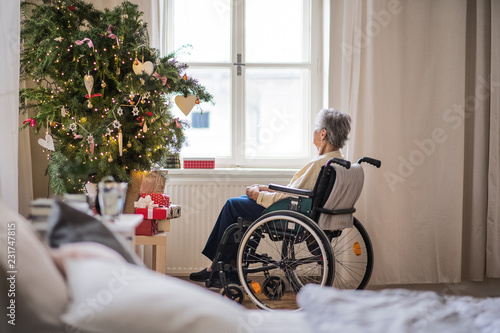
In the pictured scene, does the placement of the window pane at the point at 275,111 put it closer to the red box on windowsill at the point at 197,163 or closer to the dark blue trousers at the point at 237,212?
the red box on windowsill at the point at 197,163

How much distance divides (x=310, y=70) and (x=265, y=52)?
360mm

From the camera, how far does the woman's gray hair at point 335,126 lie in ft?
9.34

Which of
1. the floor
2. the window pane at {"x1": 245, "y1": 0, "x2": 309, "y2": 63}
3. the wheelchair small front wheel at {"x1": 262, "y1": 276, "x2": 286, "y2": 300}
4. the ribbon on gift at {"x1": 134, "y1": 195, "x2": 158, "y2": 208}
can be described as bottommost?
the floor

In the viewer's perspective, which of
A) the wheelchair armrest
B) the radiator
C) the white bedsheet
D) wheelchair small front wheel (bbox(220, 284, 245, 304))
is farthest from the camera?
the radiator

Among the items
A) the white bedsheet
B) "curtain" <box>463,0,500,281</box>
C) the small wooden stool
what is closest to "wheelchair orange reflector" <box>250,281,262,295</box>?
the small wooden stool

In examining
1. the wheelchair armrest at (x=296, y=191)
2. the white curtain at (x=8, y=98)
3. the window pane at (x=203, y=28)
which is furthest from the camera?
the window pane at (x=203, y=28)

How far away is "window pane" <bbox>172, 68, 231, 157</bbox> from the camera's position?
3.63m

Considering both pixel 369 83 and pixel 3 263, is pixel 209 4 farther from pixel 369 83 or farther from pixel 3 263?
pixel 3 263

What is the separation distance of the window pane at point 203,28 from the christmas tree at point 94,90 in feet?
3.20

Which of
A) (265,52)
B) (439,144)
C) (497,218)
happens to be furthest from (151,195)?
(497,218)

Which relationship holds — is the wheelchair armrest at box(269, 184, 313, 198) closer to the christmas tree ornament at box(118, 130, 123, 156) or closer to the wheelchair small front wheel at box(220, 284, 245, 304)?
the wheelchair small front wheel at box(220, 284, 245, 304)

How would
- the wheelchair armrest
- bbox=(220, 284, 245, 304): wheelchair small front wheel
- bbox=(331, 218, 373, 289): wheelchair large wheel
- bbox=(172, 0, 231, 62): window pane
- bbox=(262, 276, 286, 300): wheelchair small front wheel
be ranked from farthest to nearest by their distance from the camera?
bbox=(172, 0, 231, 62): window pane → bbox=(331, 218, 373, 289): wheelchair large wheel → bbox=(262, 276, 286, 300): wheelchair small front wheel → bbox=(220, 284, 245, 304): wheelchair small front wheel → the wheelchair armrest

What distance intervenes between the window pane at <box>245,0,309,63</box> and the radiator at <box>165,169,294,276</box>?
3.13ft

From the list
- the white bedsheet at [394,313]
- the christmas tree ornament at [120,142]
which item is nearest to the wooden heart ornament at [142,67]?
the christmas tree ornament at [120,142]
